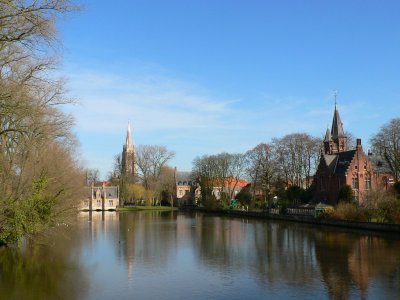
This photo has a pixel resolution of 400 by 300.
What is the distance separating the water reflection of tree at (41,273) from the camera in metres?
16.5

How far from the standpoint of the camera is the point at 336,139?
211 feet

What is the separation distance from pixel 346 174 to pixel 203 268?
36928 millimetres

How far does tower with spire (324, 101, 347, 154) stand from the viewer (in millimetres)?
63812

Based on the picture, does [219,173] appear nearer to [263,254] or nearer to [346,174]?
[346,174]

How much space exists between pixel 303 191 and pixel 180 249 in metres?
35.4

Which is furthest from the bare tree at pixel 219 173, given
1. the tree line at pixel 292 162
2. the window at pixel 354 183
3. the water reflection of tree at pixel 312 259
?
the water reflection of tree at pixel 312 259

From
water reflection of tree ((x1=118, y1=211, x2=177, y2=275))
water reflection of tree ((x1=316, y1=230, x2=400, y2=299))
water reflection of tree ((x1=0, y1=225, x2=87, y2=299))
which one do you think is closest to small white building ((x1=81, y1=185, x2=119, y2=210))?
water reflection of tree ((x1=118, y1=211, x2=177, y2=275))

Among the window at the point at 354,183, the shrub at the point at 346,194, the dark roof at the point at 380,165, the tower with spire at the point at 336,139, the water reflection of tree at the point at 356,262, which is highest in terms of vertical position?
the tower with spire at the point at 336,139

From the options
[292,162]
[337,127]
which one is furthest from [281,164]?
[337,127]

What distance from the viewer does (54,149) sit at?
101ft

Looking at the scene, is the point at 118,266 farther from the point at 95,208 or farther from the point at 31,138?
the point at 95,208

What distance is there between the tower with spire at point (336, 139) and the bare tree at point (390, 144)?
700cm

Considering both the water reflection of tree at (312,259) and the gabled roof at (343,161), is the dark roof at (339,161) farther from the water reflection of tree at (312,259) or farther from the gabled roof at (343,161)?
the water reflection of tree at (312,259)

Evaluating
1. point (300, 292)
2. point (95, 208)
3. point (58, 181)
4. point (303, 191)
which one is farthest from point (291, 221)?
point (95, 208)
